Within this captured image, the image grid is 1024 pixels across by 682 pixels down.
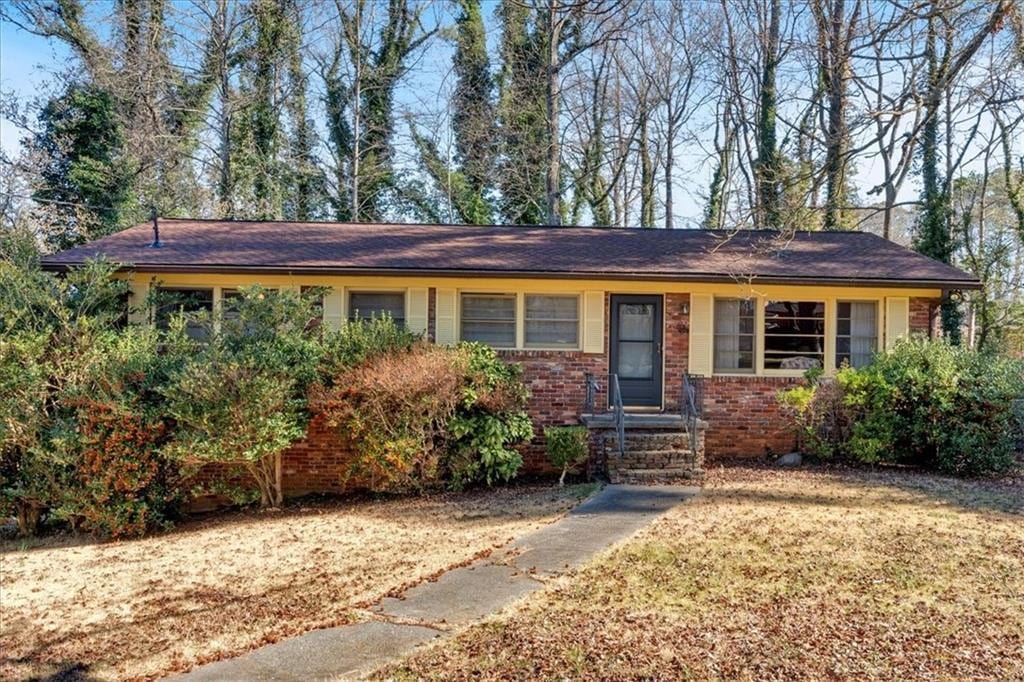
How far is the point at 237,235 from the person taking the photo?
490 inches

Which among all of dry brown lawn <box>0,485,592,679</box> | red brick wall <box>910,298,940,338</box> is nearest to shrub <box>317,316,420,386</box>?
dry brown lawn <box>0,485,592,679</box>

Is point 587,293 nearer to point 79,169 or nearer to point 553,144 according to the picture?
point 553,144

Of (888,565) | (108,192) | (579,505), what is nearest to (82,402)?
(579,505)

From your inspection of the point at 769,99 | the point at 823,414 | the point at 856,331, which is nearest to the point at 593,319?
the point at 823,414

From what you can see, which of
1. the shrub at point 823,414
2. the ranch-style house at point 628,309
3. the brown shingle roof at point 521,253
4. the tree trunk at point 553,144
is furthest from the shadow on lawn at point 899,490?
the tree trunk at point 553,144

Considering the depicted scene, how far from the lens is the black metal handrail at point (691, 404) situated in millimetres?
9375

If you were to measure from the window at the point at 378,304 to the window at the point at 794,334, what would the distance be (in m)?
5.65

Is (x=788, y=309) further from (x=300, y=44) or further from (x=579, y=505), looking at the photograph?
(x=300, y=44)

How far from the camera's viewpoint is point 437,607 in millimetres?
4789

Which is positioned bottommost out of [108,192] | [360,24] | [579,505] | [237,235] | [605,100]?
[579,505]

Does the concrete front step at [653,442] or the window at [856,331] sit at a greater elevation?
the window at [856,331]

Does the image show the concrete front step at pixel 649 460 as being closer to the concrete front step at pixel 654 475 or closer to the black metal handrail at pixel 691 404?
the concrete front step at pixel 654 475

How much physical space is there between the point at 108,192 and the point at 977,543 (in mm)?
20192

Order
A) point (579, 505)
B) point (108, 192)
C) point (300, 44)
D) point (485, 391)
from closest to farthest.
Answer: point (579, 505), point (485, 391), point (108, 192), point (300, 44)
